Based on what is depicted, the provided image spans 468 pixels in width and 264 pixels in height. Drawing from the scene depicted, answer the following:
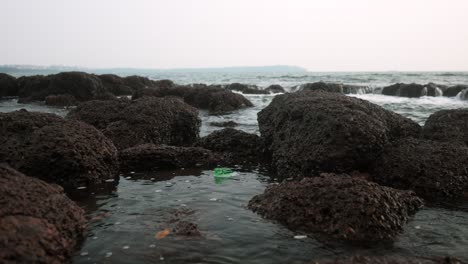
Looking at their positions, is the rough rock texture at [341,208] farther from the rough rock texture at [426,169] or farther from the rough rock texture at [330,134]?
the rough rock texture at [330,134]

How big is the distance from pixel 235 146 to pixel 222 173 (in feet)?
6.70

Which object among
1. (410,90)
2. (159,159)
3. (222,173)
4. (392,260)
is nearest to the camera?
(392,260)

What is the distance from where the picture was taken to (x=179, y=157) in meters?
9.92

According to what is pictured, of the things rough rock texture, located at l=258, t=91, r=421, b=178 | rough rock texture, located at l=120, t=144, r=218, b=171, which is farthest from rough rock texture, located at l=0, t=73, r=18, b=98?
rough rock texture, located at l=258, t=91, r=421, b=178

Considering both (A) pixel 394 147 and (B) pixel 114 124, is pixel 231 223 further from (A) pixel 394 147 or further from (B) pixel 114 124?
(B) pixel 114 124

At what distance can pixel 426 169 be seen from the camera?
786 cm

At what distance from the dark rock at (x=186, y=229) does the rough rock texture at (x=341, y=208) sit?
119 centimetres

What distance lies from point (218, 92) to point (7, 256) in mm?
21676

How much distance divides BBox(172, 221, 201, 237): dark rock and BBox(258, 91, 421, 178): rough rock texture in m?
3.10

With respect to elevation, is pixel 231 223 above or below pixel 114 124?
below

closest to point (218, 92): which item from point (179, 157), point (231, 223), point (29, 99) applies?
point (29, 99)

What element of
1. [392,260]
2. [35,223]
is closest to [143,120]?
[35,223]

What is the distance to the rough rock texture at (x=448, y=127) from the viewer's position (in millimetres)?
9484

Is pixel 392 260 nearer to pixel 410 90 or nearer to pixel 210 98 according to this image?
pixel 210 98
